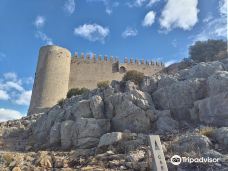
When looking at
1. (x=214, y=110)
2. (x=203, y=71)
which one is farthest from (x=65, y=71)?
(x=214, y=110)

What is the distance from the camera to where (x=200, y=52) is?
3188cm

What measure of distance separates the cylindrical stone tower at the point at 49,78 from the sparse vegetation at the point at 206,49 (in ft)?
49.2

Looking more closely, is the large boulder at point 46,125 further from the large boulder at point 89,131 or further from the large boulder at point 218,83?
the large boulder at point 218,83

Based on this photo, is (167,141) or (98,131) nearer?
(167,141)

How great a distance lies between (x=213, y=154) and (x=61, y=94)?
23.6m

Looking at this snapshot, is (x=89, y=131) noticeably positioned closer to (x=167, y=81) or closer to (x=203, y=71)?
(x=167, y=81)

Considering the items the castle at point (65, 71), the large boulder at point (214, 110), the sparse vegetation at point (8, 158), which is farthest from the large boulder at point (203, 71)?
the castle at point (65, 71)

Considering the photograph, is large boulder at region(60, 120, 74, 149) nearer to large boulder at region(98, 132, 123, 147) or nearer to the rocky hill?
the rocky hill

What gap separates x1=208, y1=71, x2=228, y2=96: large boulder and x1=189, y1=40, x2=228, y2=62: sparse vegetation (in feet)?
49.9

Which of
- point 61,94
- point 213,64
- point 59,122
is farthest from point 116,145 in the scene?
point 61,94

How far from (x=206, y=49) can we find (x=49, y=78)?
18.0 metres

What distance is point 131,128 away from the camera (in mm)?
14719

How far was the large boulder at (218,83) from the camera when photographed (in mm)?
14471

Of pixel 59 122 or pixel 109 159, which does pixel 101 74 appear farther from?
pixel 109 159
